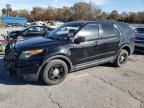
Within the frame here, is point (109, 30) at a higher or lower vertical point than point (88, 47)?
higher

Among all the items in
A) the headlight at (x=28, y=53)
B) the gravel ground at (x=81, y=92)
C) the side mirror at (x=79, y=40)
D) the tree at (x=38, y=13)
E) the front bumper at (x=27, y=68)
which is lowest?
the gravel ground at (x=81, y=92)

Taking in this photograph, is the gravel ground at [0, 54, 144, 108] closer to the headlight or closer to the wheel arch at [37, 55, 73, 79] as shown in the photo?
the wheel arch at [37, 55, 73, 79]

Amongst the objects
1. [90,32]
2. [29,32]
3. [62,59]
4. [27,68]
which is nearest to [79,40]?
[90,32]

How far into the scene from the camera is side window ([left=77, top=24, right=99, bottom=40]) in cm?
552

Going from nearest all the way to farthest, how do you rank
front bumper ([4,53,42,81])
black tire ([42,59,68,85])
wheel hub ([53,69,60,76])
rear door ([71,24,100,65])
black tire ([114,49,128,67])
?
front bumper ([4,53,42,81]) < black tire ([42,59,68,85]) < wheel hub ([53,69,60,76]) < rear door ([71,24,100,65]) < black tire ([114,49,128,67])

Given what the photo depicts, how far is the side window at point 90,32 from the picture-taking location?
5.52 meters

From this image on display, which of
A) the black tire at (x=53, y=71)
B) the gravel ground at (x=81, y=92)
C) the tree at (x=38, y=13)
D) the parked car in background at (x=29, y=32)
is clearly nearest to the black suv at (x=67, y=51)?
the black tire at (x=53, y=71)

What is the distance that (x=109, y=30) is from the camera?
620 cm

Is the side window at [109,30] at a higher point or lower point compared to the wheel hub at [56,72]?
higher

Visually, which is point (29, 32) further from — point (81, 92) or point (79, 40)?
point (81, 92)

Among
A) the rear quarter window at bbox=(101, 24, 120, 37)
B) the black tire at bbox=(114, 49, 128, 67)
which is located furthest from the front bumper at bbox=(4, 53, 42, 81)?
the black tire at bbox=(114, 49, 128, 67)

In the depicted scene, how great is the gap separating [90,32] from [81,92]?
79.9 inches

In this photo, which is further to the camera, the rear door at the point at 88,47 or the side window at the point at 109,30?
the side window at the point at 109,30

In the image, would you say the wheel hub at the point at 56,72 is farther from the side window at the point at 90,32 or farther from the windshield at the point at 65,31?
the side window at the point at 90,32
